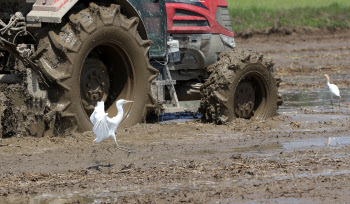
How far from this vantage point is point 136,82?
9359mm

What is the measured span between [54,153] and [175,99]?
2.83m

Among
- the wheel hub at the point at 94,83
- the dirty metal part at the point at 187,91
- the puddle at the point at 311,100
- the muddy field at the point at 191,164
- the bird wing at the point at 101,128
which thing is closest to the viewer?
the muddy field at the point at 191,164

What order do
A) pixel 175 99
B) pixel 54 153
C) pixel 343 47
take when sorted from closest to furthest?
pixel 54 153 → pixel 175 99 → pixel 343 47

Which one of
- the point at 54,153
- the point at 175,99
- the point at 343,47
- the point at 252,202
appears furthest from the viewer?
the point at 343,47

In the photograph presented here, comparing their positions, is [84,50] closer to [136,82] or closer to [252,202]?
[136,82]

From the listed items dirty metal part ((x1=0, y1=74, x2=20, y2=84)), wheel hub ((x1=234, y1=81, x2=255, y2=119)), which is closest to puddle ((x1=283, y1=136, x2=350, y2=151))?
wheel hub ((x1=234, y1=81, x2=255, y2=119))

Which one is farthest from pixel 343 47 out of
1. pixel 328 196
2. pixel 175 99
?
pixel 328 196

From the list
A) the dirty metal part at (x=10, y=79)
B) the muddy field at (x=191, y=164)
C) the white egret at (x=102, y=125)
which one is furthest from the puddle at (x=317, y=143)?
the dirty metal part at (x=10, y=79)

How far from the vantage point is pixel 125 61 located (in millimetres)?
9320

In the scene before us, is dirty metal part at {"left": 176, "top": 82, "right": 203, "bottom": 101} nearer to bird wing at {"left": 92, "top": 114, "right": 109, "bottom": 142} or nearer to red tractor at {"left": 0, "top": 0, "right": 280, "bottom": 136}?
red tractor at {"left": 0, "top": 0, "right": 280, "bottom": 136}

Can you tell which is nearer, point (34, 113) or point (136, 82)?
point (34, 113)

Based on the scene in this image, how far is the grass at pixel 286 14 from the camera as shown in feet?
103

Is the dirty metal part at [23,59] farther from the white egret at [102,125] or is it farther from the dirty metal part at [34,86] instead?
the white egret at [102,125]

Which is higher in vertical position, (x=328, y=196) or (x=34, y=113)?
(x=34, y=113)
